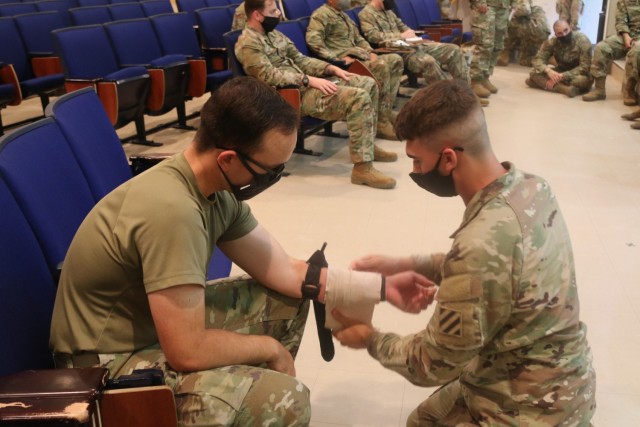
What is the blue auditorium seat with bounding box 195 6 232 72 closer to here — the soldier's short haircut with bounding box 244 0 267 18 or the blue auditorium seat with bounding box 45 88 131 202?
the soldier's short haircut with bounding box 244 0 267 18

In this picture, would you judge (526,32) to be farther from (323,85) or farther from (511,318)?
(511,318)

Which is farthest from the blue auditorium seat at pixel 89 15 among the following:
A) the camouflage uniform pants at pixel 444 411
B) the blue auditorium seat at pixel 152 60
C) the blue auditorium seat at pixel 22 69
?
the camouflage uniform pants at pixel 444 411

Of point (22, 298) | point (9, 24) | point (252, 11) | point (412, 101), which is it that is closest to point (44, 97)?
point (9, 24)

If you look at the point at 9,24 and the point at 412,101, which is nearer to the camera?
the point at 412,101

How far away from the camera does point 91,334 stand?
1529 mm

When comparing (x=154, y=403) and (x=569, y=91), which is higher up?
(x=154, y=403)

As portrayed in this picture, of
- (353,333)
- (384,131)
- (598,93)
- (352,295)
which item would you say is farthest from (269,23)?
(598,93)

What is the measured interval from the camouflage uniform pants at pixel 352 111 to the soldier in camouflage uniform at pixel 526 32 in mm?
5242

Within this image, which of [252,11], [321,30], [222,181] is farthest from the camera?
[321,30]

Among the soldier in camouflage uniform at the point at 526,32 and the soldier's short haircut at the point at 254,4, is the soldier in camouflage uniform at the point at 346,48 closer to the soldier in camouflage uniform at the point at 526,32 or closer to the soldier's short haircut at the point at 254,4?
the soldier's short haircut at the point at 254,4

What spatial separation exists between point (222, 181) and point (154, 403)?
1.69ft

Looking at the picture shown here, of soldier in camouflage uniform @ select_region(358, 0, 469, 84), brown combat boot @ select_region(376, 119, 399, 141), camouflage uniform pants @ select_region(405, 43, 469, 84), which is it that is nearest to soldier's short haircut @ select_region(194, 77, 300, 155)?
brown combat boot @ select_region(376, 119, 399, 141)

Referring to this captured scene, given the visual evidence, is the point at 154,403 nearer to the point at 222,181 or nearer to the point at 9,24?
the point at 222,181

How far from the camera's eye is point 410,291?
5.91 feet
